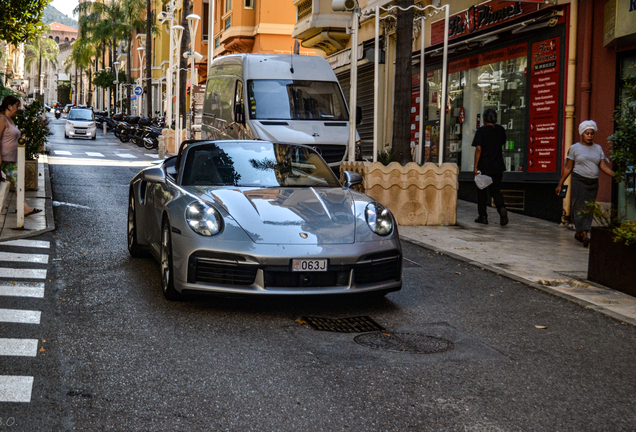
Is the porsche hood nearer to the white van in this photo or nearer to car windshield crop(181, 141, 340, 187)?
car windshield crop(181, 141, 340, 187)

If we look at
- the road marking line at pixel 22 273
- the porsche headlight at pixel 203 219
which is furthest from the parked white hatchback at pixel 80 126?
the porsche headlight at pixel 203 219

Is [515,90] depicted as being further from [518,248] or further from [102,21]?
[102,21]

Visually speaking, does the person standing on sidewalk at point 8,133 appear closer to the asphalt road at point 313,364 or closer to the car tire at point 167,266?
the asphalt road at point 313,364

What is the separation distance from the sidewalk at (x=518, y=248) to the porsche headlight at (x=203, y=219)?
3260 mm

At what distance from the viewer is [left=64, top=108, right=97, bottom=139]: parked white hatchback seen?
41.2m

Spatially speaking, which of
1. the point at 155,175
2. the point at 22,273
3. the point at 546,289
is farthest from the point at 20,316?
the point at 546,289

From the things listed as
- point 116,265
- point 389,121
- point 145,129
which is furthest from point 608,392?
point 145,129

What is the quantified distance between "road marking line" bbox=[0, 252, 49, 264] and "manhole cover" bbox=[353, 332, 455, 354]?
161 inches

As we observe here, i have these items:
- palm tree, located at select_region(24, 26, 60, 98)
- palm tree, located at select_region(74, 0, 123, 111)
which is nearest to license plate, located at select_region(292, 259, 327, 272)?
palm tree, located at select_region(74, 0, 123, 111)

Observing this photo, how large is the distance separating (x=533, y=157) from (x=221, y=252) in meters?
10.1

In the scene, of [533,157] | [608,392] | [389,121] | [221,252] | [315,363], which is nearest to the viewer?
[608,392]

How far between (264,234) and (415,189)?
7.15m

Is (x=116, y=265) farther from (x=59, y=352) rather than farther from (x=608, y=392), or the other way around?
(x=608, y=392)

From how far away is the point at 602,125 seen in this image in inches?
526
